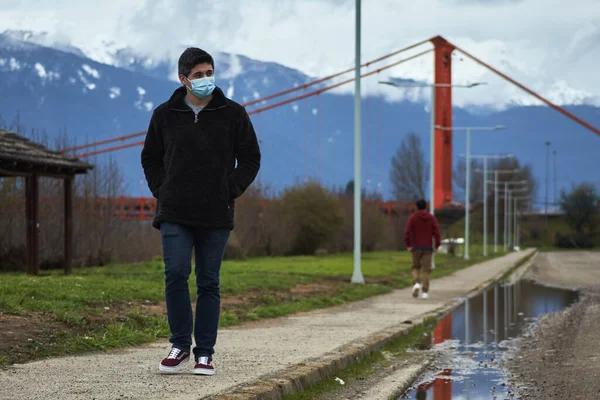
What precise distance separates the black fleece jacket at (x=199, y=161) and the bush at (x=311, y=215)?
151ft

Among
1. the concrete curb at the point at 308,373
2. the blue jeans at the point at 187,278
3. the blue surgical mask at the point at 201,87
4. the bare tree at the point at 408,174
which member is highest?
the bare tree at the point at 408,174

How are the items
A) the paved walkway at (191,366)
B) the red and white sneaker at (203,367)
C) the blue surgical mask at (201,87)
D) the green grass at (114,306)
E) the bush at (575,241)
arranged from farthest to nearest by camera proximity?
the bush at (575,241) < the green grass at (114,306) < the red and white sneaker at (203,367) < the blue surgical mask at (201,87) < the paved walkway at (191,366)

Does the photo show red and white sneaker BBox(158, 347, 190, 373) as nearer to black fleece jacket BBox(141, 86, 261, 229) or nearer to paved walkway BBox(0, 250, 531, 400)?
paved walkway BBox(0, 250, 531, 400)

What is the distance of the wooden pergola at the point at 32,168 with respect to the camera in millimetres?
22875

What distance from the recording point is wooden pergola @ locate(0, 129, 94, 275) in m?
22.9

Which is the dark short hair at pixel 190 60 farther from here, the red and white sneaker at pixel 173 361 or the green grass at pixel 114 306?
the green grass at pixel 114 306

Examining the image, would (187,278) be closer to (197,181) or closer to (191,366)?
(197,181)

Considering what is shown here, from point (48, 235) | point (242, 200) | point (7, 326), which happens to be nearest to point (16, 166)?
point (48, 235)

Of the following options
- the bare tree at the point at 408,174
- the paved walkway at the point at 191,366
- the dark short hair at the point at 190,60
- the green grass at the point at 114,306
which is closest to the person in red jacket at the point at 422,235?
the green grass at the point at 114,306

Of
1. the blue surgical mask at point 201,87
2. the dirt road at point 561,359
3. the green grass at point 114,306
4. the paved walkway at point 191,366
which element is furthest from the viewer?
the green grass at point 114,306

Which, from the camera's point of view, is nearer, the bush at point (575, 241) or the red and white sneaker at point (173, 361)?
the red and white sneaker at point (173, 361)

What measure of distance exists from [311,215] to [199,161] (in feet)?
155

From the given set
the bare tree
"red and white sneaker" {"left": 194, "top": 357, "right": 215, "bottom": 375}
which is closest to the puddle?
"red and white sneaker" {"left": 194, "top": 357, "right": 215, "bottom": 375}

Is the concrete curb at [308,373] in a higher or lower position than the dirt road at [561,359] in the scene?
higher
